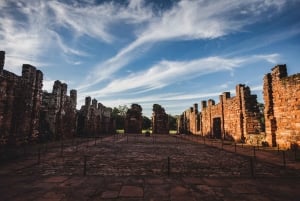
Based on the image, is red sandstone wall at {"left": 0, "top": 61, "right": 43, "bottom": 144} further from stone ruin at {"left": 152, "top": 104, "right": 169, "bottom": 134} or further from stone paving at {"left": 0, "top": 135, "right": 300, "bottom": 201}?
stone ruin at {"left": 152, "top": 104, "right": 169, "bottom": 134}

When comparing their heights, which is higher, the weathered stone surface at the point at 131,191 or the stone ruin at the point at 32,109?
the stone ruin at the point at 32,109

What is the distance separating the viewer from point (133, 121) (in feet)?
A: 109

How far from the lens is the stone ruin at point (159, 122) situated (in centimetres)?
3312

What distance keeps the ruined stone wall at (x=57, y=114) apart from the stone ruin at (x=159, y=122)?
1601 centimetres

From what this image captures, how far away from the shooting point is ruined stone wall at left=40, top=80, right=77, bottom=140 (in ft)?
52.4

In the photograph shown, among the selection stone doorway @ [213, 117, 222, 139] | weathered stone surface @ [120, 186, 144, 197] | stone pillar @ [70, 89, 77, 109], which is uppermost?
stone pillar @ [70, 89, 77, 109]

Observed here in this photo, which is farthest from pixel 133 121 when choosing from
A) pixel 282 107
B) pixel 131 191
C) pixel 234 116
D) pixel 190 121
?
pixel 131 191

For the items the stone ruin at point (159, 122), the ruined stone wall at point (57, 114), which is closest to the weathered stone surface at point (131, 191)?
the ruined stone wall at point (57, 114)

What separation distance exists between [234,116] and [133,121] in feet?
63.4

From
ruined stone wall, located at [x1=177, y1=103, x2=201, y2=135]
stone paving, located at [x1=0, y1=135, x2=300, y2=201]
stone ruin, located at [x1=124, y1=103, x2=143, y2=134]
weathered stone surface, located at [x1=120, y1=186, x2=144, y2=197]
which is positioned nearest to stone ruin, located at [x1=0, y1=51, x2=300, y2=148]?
ruined stone wall, located at [x1=177, y1=103, x2=201, y2=135]

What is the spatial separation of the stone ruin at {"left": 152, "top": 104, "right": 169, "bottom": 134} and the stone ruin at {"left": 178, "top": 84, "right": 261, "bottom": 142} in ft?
25.3

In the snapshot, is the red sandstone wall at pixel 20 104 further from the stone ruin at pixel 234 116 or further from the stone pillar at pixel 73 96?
the stone ruin at pixel 234 116

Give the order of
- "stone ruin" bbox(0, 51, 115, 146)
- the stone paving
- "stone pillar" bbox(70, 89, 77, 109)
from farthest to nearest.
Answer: "stone pillar" bbox(70, 89, 77, 109), "stone ruin" bbox(0, 51, 115, 146), the stone paving

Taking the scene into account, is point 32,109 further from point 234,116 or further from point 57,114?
point 234,116
